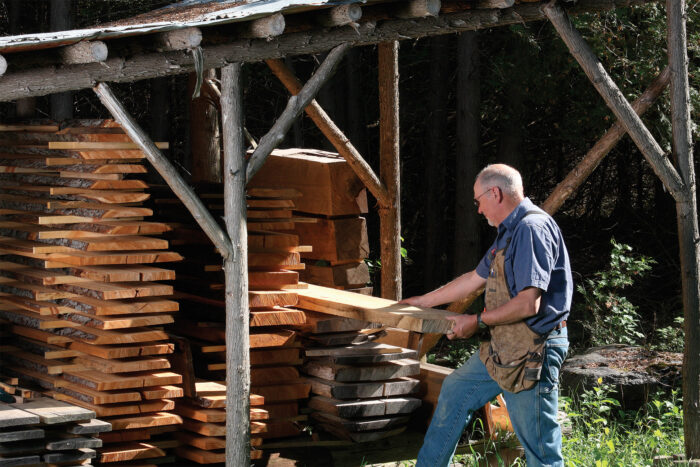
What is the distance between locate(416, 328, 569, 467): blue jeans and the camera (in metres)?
6.01

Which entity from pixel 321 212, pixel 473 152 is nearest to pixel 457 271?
pixel 473 152

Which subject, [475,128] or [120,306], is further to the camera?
[475,128]

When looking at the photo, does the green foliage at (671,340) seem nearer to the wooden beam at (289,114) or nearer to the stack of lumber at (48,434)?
the wooden beam at (289,114)

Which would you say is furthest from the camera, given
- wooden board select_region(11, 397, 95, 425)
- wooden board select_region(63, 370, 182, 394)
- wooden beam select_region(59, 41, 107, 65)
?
wooden board select_region(63, 370, 182, 394)

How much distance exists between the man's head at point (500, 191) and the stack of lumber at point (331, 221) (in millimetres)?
3242

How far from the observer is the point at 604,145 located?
823 centimetres

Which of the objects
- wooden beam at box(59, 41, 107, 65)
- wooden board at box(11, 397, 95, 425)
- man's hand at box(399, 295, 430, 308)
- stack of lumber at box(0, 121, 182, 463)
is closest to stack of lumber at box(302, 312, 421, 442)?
man's hand at box(399, 295, 430, 308)

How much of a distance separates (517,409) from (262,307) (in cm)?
247

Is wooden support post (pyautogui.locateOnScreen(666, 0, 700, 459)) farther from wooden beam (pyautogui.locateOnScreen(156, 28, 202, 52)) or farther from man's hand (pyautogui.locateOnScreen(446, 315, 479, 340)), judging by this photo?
wooden beam (pyautogui.locateOnScreen(156, 28, 202, 52))

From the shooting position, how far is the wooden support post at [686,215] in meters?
7.74

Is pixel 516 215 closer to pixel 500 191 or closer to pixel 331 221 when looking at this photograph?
pixel 500 191

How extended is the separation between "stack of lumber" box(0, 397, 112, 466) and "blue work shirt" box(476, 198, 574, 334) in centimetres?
285

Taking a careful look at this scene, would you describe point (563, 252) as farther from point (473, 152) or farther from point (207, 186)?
point (473, 152)

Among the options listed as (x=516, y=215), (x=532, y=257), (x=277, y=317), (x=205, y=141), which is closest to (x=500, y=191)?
(x=516, y=215)
